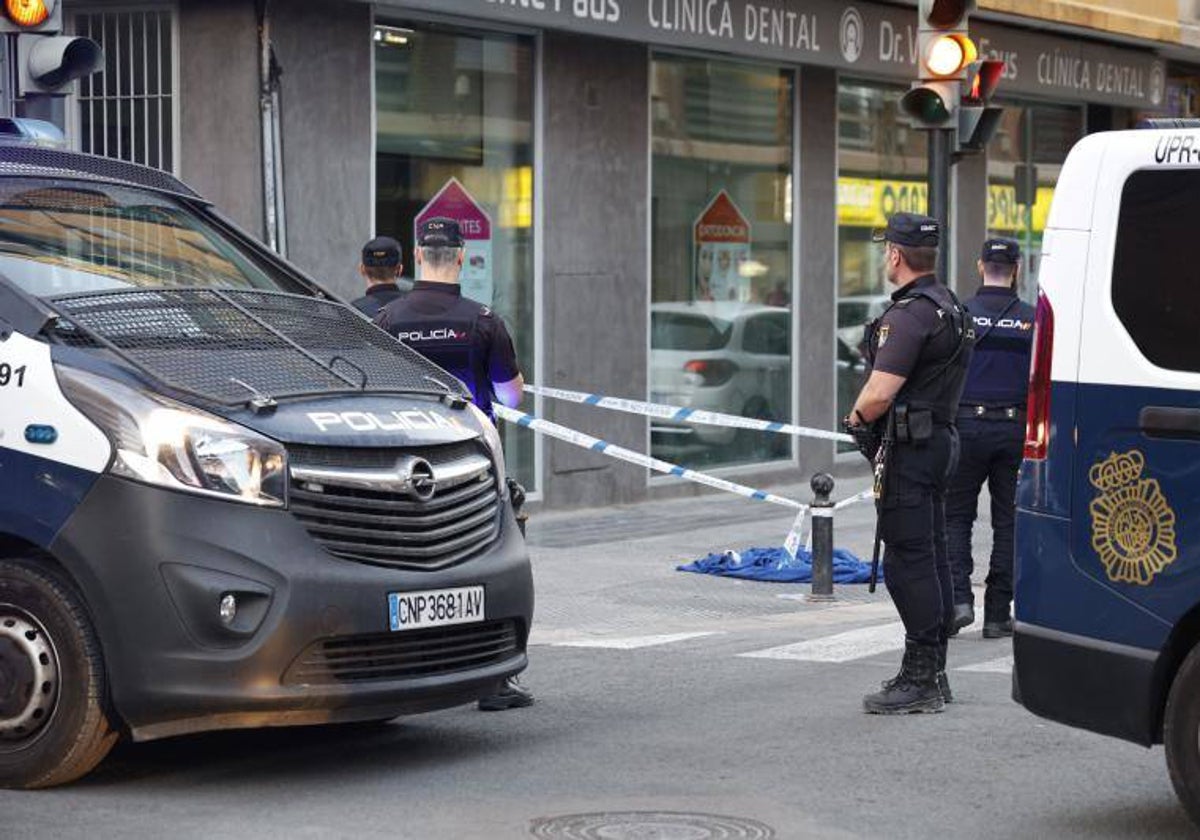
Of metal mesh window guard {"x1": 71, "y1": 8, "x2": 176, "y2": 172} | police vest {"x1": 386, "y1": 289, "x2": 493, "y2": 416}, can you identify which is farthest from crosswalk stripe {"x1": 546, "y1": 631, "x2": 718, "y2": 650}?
metal mesh window guard {"x1": 71, "y1": 8, "x2": 176, "y2": 172}

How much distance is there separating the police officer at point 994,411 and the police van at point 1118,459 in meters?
4.37

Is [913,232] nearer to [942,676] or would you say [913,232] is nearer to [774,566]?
[942,676]

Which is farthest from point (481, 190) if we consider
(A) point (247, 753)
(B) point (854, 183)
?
(A) point (247, 753)

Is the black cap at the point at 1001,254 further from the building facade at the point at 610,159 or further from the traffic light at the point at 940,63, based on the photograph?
Answer: the building facade at the point at 610,159

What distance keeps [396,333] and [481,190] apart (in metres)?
7.88

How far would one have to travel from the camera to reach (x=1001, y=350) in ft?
37.0

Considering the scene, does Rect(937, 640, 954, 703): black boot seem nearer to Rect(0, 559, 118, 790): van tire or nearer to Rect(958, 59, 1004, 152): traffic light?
Rect(0, 559, 118, 790): van tire

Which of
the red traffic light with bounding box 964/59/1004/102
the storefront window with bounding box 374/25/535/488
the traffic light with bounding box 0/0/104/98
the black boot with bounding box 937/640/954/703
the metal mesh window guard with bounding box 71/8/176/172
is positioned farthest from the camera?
the storefront window with bounding box 374/25/535/488

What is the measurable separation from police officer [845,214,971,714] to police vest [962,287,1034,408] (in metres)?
2.38

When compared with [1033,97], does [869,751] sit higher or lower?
lower

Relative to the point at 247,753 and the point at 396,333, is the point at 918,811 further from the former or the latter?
the point at 396,333

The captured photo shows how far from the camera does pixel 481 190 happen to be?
17047 mm

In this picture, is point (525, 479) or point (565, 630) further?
point (525, 479)

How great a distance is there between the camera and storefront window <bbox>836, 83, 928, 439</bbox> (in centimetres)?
2114
